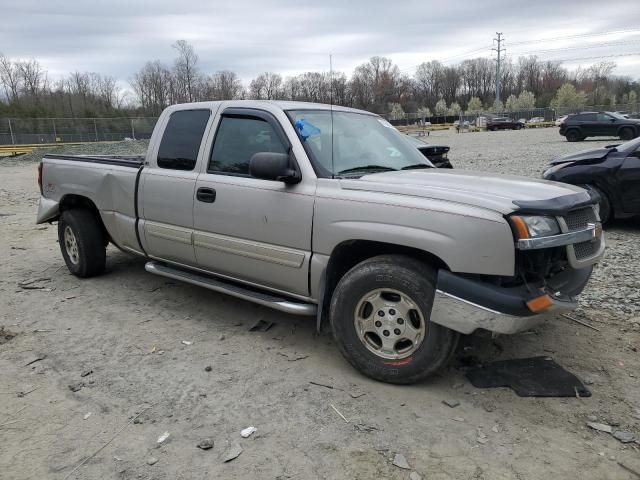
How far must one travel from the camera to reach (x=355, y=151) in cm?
417

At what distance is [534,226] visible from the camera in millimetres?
3027

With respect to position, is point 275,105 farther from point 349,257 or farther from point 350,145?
point 349,257

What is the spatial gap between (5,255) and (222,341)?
5.00 meters

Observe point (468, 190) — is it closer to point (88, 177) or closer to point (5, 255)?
point (88, 177)

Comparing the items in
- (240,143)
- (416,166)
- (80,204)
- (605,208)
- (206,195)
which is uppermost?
(240,143)

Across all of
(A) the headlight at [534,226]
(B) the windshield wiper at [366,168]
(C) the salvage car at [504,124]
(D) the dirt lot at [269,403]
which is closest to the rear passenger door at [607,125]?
(D) the dirt lot at [269,403]

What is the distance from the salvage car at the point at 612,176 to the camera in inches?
289

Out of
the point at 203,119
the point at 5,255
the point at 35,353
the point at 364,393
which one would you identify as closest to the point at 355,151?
the point at 203,119

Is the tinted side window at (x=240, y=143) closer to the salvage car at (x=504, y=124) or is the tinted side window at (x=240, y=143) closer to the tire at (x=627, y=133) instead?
the tire at (x=627, y=133)

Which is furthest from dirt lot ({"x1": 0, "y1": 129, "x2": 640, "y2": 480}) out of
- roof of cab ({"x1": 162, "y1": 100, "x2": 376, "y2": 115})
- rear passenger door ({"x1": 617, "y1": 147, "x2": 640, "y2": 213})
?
rear passenger door ({"x1": 617, "y1": 147, "x2": 640, "y2": 213})

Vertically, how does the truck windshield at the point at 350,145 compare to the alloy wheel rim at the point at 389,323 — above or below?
above

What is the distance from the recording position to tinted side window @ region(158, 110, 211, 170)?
466 cm

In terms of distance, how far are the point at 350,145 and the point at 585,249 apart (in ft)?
6.22

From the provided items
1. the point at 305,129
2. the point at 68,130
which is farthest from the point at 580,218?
the point at 68,130
